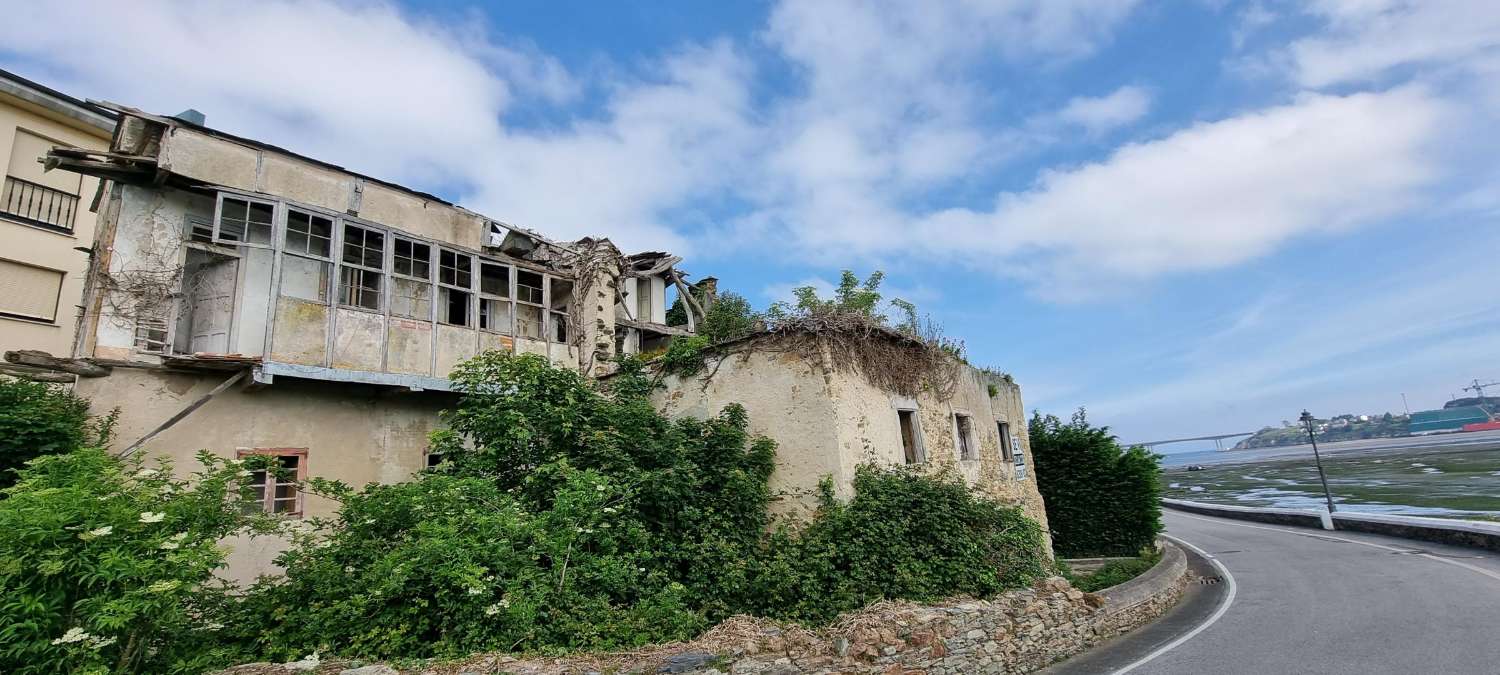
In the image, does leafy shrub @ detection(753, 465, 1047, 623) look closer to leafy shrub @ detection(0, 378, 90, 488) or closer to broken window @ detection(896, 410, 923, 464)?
broken window @ detection(896, 410, 923, 464)

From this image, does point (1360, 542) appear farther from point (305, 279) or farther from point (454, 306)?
point (305, 279)

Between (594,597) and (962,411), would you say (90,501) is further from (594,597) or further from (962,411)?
(962,411)

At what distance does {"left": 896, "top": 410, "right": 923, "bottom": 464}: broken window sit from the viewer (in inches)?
435

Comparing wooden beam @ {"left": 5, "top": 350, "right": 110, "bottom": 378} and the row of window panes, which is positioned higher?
the row of window panes

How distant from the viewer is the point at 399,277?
11945 mm

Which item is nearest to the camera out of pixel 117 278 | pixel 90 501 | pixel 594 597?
pixel 90 501

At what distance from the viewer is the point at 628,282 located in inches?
725

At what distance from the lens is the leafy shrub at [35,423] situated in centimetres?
791

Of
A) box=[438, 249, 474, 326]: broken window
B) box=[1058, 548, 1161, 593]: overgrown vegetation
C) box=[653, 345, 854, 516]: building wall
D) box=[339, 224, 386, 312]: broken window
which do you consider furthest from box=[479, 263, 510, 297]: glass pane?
box=[1058, 548, 1161, 593]: overgrown vegetation

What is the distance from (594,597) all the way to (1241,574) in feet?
46.9

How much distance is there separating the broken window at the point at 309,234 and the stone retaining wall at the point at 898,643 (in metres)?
8.48

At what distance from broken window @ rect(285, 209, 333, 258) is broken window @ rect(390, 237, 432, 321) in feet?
3.57

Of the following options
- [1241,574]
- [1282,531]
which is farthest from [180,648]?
[1282,531]

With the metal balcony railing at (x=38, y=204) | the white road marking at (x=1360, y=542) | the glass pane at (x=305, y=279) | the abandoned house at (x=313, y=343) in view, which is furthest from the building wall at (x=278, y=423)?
the white road marking at (x=1360, y=542)
